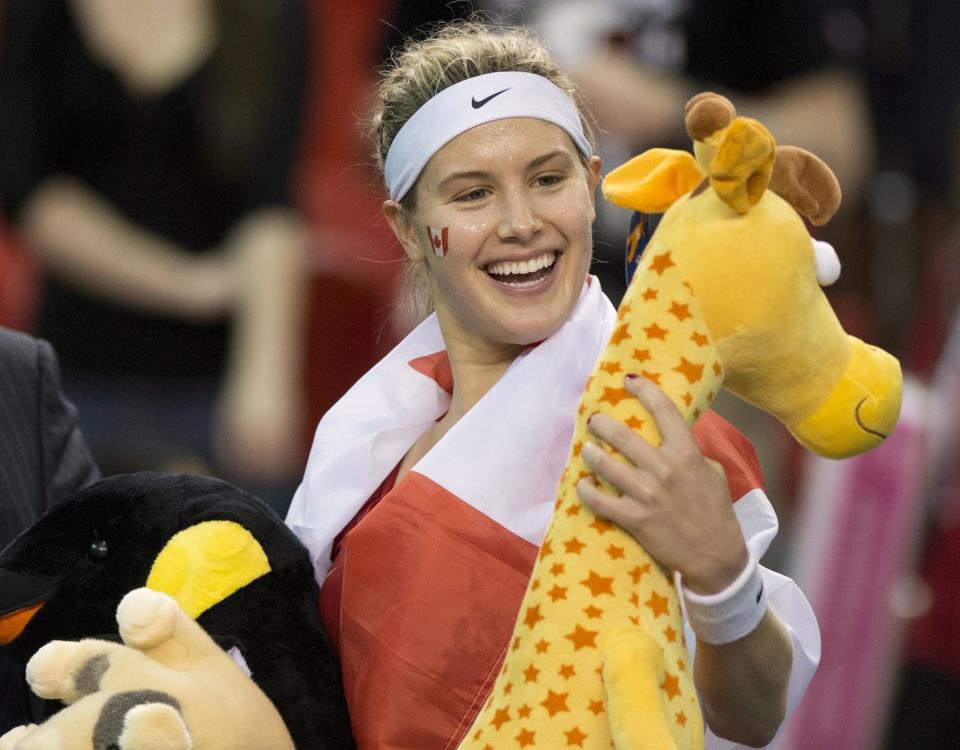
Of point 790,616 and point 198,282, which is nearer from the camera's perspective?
point 790,616

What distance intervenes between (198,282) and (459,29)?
1818 mm

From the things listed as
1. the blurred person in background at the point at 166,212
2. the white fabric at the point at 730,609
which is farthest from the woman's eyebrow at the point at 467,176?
the blurred person in background at the point at 166,212

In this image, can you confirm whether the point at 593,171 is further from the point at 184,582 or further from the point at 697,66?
the point at 697,66

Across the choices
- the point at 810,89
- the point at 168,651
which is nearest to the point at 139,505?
the point at 168,651

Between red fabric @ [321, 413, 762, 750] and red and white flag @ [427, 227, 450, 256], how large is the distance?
31 cm

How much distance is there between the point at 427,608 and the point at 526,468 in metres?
0.20

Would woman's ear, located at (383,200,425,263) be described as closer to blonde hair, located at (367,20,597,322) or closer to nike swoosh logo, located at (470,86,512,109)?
blonde hair, located at (367,20,597,322)

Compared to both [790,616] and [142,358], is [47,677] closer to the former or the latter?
[790,616]

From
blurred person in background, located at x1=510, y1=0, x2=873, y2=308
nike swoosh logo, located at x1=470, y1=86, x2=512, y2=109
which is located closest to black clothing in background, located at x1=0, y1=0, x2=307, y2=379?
blurred person in background, located at x1=510, y1=0, x2=873, y2=308

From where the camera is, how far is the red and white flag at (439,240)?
210cm

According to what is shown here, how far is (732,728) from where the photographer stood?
1.92 m

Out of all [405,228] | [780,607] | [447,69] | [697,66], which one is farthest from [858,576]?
[447,69]

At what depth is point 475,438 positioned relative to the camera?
6.52 ft

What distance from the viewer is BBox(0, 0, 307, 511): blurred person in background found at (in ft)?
12.5
